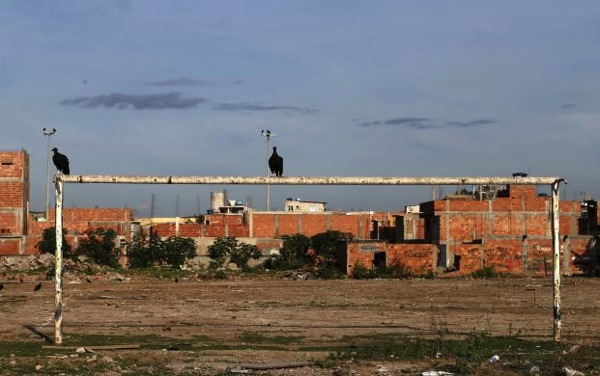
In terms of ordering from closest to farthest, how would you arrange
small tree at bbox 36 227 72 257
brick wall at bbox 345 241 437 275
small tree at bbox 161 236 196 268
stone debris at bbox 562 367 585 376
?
stone debris at bbox 562 367 585 376, brick wall at bbox 345 241 437 275, small tree at bbox 36 227 72 257, small tree at bbox 161 236 196 268

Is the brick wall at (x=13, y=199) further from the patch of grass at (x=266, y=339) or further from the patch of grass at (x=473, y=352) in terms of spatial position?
the patch of grass at (x=473, y=352)

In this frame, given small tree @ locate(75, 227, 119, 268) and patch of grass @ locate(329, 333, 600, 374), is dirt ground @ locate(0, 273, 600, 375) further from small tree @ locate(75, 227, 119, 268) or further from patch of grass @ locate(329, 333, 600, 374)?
small tree @ locate(75, 227, 119, 268)

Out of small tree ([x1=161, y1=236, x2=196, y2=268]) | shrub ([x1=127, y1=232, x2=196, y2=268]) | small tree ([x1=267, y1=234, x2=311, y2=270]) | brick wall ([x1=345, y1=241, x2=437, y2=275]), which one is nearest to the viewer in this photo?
brick wall ([x1=345, y1=241, x2=437, y2=275])

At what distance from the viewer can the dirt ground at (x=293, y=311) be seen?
13.4 m

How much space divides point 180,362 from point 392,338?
14.2 feet

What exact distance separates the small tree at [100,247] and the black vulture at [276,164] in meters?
26.6

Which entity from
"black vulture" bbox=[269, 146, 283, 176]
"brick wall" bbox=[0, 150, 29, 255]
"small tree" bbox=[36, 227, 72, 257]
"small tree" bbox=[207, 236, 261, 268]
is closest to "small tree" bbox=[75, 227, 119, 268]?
"small tree" bbox=[36, 227, 72, 257]

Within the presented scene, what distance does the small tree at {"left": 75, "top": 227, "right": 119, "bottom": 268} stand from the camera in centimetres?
3919

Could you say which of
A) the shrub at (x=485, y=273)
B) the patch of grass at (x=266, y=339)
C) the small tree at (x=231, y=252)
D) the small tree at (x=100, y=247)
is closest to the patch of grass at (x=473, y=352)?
the patch of grass at (x=266, y=339)

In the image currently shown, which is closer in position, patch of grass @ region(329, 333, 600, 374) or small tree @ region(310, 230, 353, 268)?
patch of grass @ region(329, 333, 600, 374)

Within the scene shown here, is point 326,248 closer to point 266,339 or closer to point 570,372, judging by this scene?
point 266,339

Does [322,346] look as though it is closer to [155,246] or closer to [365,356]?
[365,356]

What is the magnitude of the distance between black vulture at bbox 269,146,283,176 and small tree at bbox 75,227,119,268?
26590 millimetres

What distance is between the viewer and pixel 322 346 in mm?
12438
